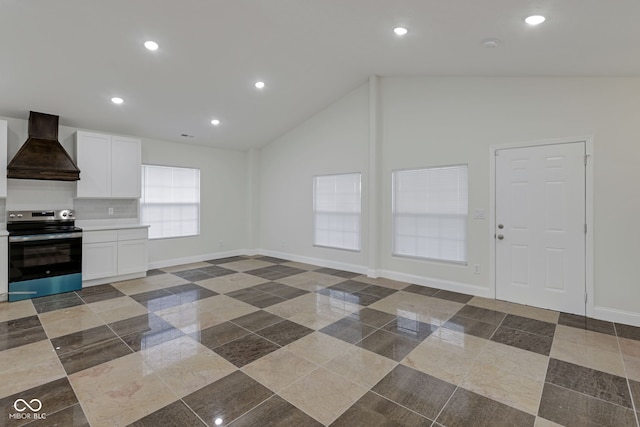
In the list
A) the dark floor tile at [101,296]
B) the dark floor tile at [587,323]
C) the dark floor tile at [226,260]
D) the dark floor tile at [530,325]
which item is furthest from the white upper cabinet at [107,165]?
the dark floor tile at [587,323]

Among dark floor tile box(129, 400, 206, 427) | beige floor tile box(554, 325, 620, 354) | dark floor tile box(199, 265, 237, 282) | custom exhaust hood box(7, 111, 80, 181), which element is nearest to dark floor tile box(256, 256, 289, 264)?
dark floor tile box(199, 265, 237, 282)

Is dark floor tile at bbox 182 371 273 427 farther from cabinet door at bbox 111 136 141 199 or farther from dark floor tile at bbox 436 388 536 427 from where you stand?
cabinet door at bbox 111 136 141 199

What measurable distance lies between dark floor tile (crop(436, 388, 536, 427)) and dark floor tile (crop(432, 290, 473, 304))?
2221 mm

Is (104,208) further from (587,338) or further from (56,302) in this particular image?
(587,338)

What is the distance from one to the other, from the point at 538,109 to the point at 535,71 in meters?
0.46

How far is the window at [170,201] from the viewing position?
6203 mm

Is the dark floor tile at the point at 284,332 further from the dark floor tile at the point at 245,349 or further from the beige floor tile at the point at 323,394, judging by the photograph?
the beige floor tile at the point at 323,394

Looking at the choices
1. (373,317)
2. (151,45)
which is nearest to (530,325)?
(373,317)

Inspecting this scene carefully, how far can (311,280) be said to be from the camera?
17.5ft

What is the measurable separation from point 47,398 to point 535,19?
4.70 meters

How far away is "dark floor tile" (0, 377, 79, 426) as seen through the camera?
200 centimetres

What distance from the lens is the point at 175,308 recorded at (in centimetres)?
394

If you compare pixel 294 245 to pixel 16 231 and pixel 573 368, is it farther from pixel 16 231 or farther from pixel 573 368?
pixel 573 368

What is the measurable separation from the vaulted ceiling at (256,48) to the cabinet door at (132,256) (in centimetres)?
205
